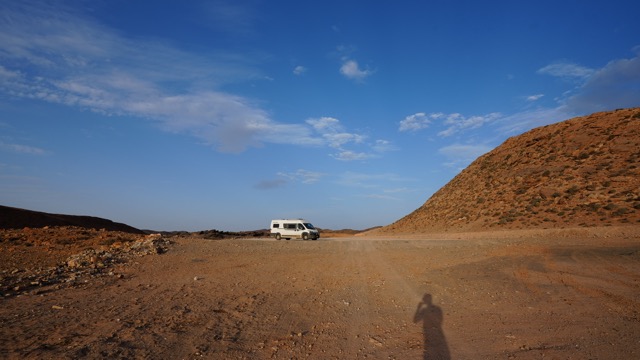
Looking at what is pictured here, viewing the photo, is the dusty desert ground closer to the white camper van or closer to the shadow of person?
the shadow of person

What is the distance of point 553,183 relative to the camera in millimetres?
44000

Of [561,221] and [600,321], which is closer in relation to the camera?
[600,321]

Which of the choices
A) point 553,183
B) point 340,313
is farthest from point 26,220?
point 553,183

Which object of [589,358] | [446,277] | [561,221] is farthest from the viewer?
[561,221]

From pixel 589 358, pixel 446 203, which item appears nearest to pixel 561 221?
pixel 446 203

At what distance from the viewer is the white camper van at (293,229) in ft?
131

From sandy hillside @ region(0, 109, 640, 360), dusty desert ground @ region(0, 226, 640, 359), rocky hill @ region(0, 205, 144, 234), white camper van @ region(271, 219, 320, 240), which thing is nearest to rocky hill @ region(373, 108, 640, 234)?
sandy hillside @ region(0, 109, 640, 360)

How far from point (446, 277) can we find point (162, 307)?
9490mm

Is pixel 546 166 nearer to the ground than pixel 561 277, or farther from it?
farther from it

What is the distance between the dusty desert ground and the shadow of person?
0.04 metres

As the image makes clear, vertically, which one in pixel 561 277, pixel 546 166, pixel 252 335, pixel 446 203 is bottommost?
pixel 252 335

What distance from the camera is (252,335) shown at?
773cm

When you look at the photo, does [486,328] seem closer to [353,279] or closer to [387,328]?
[387,328]

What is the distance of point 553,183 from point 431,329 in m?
43.5
